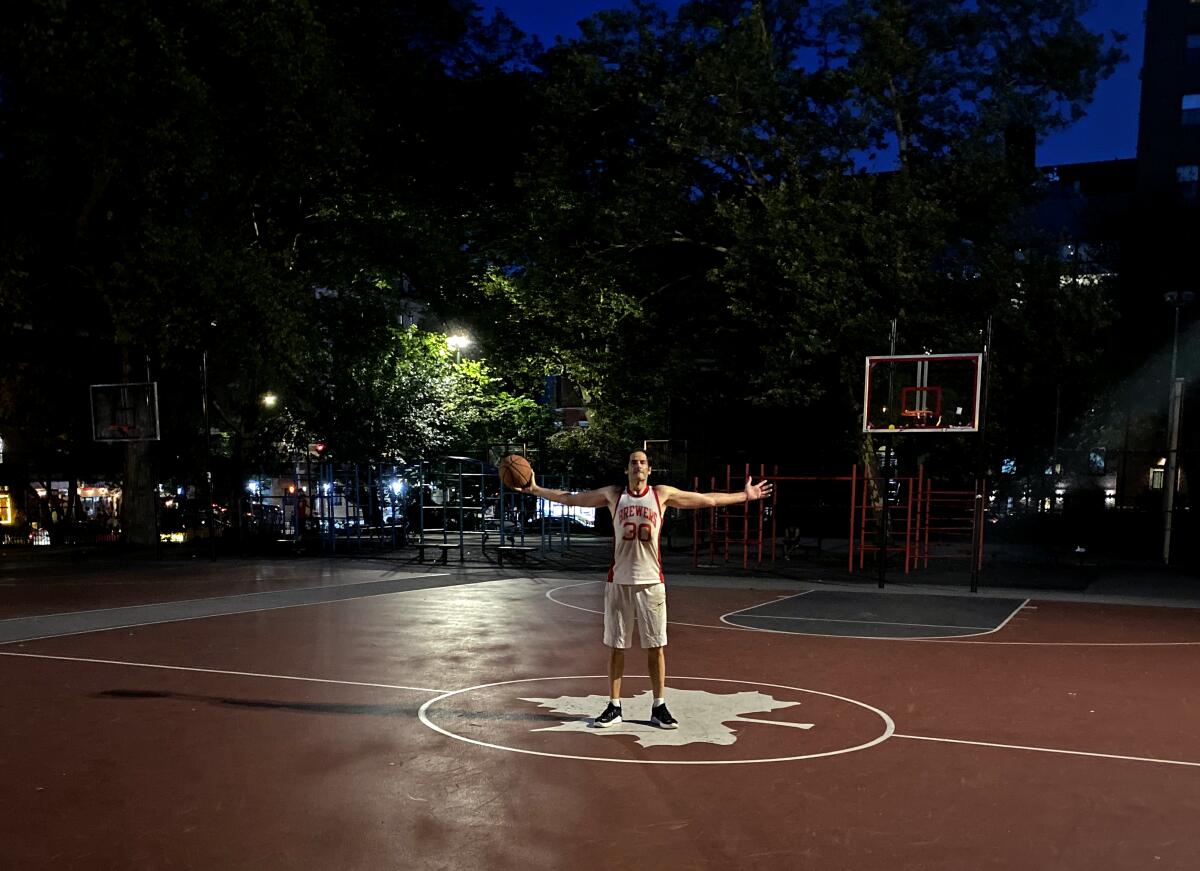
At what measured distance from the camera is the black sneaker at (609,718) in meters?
7.52

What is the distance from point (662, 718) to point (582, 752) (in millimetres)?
890

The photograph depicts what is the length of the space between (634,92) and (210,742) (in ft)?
73.4

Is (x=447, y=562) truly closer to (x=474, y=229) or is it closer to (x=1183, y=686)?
(x=474, y=229)

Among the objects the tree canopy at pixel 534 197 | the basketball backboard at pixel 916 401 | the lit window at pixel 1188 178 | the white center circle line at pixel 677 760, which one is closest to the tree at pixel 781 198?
the tree canopy at pixel 534 197

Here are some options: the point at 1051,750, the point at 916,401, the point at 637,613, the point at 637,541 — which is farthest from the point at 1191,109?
the point at 637,613

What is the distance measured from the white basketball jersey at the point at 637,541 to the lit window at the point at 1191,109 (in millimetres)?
54267

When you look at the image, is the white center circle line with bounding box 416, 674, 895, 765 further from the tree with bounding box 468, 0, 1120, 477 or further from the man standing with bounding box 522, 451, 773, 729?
the tree with bounding box 468, 0, 1120, 477

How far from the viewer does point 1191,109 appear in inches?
1973

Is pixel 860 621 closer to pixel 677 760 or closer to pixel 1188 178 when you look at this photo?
pixel 677 760

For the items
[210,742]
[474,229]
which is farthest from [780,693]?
[474,229]

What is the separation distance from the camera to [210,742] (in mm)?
7125

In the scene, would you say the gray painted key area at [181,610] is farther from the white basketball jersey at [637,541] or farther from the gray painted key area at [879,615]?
the white basketball jersey at [637,541]

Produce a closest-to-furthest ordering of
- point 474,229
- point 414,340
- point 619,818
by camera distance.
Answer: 1. point 619,818
2. point 474,229
3. point 414,340

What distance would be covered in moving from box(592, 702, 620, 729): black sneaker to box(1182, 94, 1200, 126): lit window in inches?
2161
